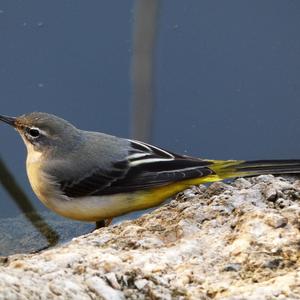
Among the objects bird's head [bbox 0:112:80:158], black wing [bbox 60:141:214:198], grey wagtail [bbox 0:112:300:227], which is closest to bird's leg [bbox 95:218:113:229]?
grey wagtail [bbox 0:112:300:227]

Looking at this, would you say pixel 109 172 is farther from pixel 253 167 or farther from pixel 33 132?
pixel 253 167

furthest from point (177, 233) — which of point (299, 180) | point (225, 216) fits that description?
point (299, 180)

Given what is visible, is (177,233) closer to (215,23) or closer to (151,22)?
(151,22)

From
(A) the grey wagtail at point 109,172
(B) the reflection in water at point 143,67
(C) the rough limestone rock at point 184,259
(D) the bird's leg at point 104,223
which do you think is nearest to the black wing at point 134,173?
(A) the grey wagtail at point 109,172

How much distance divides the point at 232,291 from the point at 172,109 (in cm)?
357

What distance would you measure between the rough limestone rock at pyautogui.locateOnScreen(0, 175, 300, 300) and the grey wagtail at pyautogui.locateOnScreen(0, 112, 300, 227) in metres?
0.95

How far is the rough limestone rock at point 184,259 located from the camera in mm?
3182

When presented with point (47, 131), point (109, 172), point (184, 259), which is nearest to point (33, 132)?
point (47, 131)

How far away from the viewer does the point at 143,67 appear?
5.89m

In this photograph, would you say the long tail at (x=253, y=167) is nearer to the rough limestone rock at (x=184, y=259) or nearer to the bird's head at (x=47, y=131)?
the rough limestone rock at (x=184, y=259)

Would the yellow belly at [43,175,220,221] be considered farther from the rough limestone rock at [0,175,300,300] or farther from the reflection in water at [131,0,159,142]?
the rough limestone rock at [0,175,300,300]

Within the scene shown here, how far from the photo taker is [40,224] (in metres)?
5.79

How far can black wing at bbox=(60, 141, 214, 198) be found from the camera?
5289mm

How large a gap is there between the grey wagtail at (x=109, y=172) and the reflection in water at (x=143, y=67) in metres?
0.35
